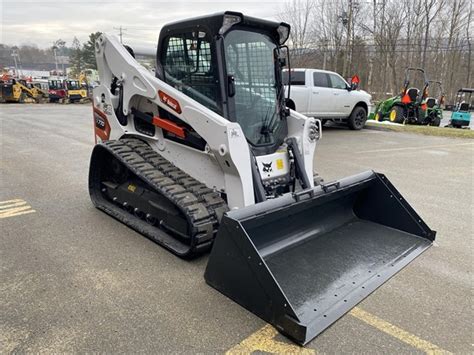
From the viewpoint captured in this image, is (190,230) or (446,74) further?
(446,74)

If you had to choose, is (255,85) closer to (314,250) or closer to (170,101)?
(170,101)

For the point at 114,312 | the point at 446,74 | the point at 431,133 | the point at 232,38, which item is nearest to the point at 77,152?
the point at 232,38

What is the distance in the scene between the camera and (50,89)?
89.9ft

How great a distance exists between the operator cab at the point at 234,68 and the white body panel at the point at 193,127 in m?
0.23

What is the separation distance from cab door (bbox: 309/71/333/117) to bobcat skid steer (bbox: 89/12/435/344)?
794 cm

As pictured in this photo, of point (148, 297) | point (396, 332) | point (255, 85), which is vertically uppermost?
point (255, 85)

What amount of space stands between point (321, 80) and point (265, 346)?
11.1 metres

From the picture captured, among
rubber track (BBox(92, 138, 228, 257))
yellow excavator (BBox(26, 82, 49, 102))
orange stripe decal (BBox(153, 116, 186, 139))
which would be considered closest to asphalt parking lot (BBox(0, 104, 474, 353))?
rubber track (BBox(92, 138, 228, 257))

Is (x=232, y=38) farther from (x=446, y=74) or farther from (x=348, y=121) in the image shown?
(x=446, y=74)

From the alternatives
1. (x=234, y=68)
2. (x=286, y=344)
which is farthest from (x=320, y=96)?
(x=286, y=344)

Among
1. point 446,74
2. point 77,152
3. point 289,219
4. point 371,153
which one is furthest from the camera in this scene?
point 446,74

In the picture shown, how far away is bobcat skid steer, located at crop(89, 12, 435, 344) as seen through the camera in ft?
9.84

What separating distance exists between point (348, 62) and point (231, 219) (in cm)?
3242

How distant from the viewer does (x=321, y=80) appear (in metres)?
12.5
